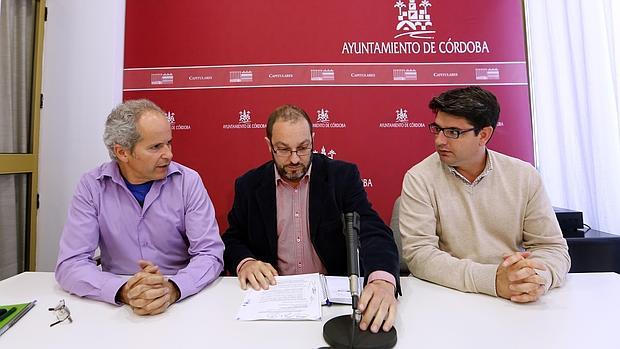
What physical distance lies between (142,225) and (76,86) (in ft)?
6.24

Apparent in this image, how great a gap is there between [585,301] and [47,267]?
3.39 metres

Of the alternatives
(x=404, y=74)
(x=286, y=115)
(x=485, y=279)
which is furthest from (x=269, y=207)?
(x=404, y=74)

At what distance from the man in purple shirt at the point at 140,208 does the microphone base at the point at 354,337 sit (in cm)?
57

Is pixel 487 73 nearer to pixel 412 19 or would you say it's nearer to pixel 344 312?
pixel 412 19

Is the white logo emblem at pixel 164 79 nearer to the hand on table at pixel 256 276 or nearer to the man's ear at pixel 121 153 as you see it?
the man's ear at pixel 121 153

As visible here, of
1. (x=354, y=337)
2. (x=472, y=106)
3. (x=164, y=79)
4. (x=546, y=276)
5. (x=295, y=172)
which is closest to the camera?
(x=354, y=337)

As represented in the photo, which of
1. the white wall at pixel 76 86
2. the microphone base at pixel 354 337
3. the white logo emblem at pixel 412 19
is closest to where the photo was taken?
the microphone base at pixel 354 337

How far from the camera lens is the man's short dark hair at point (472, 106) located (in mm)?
1435

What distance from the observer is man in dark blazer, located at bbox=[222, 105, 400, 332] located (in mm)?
1526

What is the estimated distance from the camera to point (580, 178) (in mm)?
2400

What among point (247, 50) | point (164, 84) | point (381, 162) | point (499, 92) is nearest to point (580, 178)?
point (499, 92)

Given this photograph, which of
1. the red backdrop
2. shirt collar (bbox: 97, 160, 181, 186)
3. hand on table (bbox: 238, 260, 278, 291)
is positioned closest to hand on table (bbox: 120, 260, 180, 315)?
hand on table (bbox: 238, 260, 278, 291)

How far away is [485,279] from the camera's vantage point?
3.66ft

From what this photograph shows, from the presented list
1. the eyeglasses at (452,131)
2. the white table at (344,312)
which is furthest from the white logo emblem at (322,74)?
the white table at (344,312)
